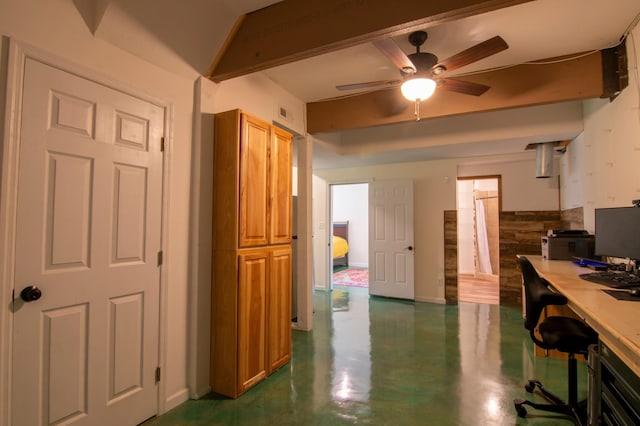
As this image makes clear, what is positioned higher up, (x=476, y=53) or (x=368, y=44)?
(x=368, y=44)

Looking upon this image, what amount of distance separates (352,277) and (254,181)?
541 cm

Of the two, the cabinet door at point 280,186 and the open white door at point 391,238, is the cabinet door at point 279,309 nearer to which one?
the cabinet door at point 280,186

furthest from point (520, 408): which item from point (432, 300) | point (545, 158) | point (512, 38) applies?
point (545, 158)

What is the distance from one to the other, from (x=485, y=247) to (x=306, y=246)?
5.02 meters

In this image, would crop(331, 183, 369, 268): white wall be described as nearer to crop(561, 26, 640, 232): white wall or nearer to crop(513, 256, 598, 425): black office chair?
crop(561, 26, 640, 232): white wall

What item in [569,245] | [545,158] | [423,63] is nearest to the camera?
[423,63]

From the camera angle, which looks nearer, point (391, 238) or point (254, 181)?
point (254, 181)

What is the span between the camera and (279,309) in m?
2.80

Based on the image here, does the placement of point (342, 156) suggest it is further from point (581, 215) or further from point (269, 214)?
point (581, 215)

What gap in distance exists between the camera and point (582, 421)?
6.47ft

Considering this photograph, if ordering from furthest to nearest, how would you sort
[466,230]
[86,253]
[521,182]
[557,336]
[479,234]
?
[466,230]
[479,234]
[521,182]
[557,336]
[86,253]

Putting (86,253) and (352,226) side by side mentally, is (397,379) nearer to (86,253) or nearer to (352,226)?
(86,253)

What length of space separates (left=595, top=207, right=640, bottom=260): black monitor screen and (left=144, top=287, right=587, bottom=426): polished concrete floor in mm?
1131

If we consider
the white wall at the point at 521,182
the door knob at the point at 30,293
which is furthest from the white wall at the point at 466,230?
the door knob at the point at 30,293
